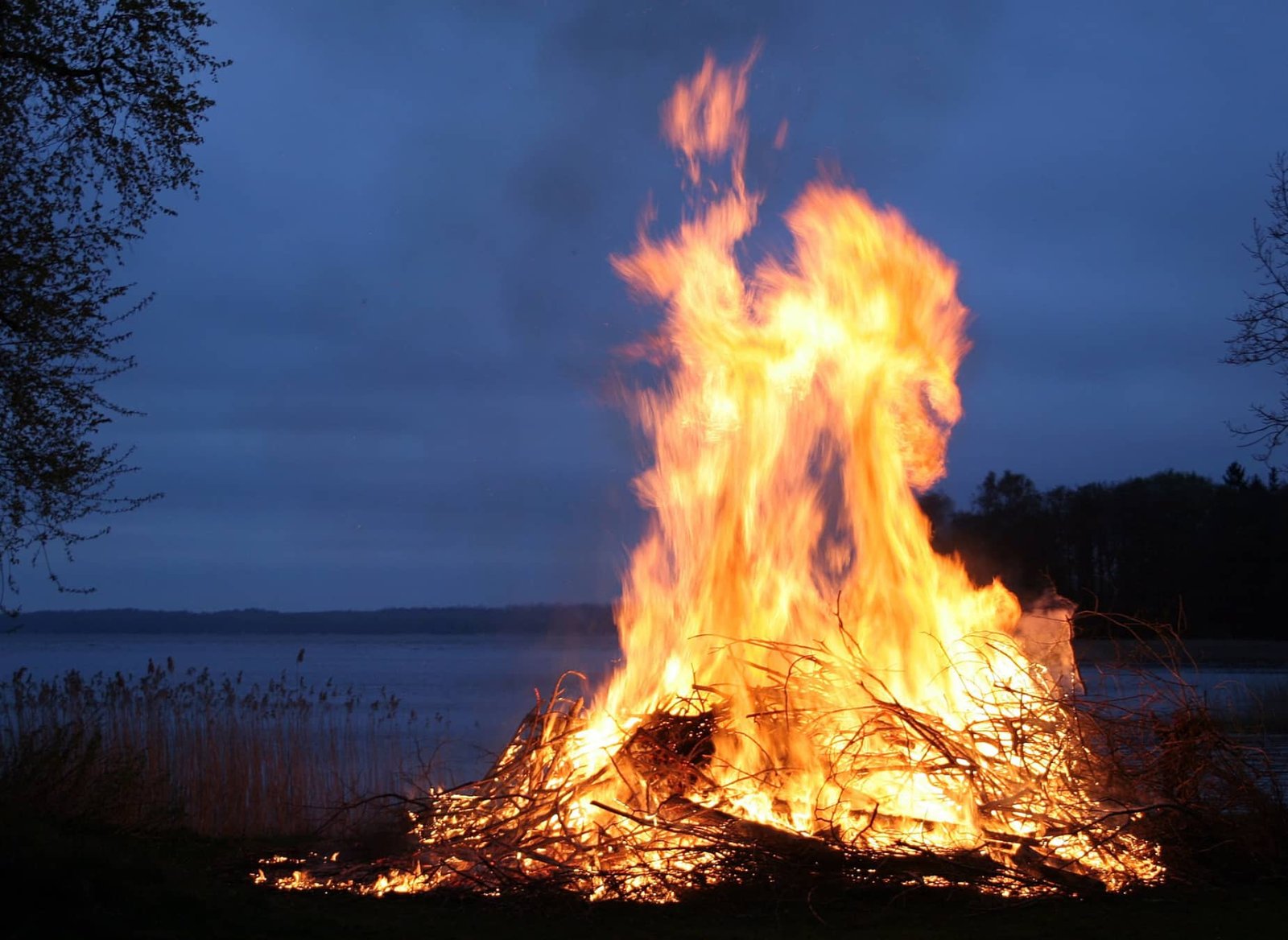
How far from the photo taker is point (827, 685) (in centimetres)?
738

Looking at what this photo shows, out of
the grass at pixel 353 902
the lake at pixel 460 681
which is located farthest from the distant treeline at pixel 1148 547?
the grass at pixel 353 902

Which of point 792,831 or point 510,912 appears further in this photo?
point 792,831

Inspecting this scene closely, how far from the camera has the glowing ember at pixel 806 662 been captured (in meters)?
6.40

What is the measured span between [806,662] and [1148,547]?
3724 cm

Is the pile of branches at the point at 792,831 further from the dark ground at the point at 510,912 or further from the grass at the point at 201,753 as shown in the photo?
the grass at the point at 201,753

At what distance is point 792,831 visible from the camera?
646cm

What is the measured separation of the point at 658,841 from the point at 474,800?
1198 millimetres

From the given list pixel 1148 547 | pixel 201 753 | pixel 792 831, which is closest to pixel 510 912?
pixel 792 831

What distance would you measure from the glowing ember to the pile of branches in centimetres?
2

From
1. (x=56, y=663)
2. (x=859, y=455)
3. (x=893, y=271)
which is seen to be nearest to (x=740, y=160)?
(x=893, y=271)

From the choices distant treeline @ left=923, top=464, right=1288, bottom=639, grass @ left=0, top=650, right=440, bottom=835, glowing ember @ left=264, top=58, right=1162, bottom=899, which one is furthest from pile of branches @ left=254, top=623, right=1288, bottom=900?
distant treeline @ left=923, top=464, right=1288, bottom=639

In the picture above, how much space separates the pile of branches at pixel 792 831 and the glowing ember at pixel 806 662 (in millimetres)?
22

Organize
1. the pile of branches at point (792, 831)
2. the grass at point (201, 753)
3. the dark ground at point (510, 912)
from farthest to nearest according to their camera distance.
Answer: the grass at point (201, 753) < the pile of branches at point (792, 831) < the dark ground at point (510, 912)

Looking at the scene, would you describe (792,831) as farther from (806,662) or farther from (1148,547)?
(1148,547)
